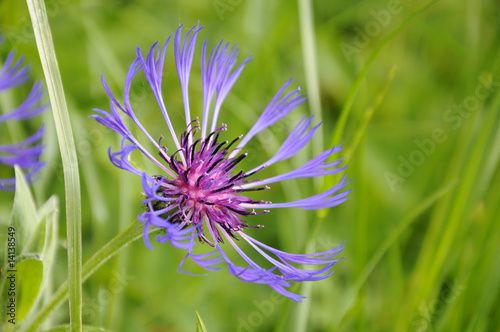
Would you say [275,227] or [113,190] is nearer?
[113,190]

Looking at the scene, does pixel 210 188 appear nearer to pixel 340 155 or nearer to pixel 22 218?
pixel 22 218

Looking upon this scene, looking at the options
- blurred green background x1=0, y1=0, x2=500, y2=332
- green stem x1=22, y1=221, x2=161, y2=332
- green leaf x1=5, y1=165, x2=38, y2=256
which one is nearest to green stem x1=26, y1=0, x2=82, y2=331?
green stem x1=22, y1=221, x2=161, y2=332

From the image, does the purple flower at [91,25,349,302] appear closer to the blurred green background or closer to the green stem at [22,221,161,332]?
the green stem at [22,221,161,332]

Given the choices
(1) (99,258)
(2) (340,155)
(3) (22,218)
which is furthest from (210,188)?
(2) (340,155)

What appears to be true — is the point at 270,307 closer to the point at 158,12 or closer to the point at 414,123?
the point at 414,123

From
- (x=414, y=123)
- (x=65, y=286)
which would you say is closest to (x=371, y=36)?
(x=414, y=123)
